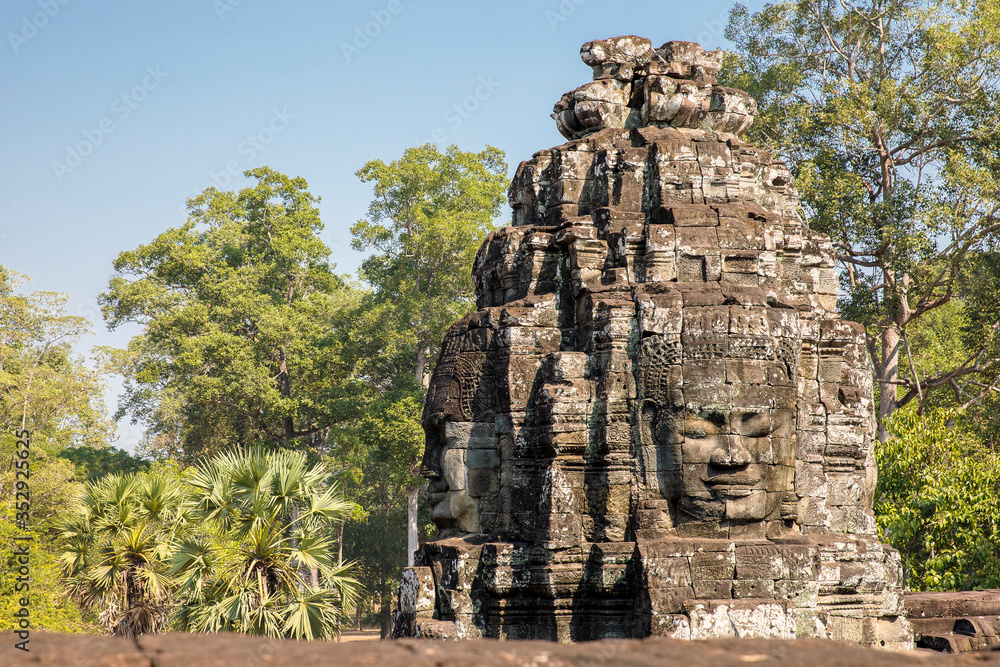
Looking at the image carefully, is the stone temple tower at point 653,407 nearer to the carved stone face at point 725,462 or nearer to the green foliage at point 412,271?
the carved stone face at point 725,462

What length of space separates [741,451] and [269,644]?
204 inches

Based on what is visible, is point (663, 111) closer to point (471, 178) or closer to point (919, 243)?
point (919, 243)

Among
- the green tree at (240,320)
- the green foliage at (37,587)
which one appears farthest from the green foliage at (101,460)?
the green foliage at (37,587)

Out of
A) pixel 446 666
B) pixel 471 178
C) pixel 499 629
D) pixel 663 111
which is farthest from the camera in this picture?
pixel 471 178

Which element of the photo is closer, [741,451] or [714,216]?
[741,451]

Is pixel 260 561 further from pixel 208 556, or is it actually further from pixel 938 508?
pixel 938 508

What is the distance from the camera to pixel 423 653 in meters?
4.45

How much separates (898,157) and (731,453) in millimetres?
15722

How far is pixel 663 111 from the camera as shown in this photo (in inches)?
428

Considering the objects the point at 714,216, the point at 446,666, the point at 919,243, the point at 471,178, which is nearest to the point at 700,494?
the point at 714,216

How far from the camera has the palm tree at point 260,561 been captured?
34.1ft

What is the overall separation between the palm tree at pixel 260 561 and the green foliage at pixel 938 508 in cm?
902

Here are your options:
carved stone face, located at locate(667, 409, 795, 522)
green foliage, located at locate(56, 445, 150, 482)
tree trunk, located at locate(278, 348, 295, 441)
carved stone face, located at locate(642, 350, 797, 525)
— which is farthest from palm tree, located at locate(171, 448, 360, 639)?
green foliage, located at locate(56, 445, 150, 482)

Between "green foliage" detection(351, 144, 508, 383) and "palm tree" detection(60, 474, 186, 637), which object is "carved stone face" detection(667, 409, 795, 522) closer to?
"palm tree" detection(60, 474, 186, 637)
